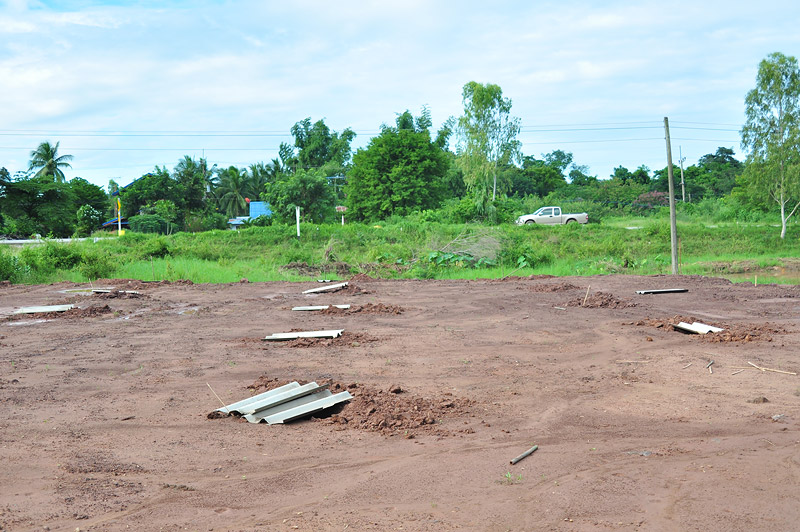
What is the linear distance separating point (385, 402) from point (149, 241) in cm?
2179

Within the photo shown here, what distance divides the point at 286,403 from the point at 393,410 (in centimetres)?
108

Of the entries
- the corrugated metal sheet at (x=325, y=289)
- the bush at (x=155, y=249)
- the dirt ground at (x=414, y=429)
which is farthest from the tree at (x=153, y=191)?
the dirt ground at (x=414, y=429)

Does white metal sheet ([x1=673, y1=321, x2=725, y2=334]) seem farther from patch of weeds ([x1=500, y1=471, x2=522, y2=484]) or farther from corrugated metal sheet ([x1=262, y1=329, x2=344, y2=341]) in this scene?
patch of weeds ([x1=500, y1=471, x2=522, y2=484])

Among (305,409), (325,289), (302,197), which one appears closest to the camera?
(305,409)

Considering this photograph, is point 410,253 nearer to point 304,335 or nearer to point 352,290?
point 352,290

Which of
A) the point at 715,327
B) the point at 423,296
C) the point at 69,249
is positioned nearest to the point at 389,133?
the point at 69,249

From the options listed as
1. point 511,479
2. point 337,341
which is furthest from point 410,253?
point 511,479

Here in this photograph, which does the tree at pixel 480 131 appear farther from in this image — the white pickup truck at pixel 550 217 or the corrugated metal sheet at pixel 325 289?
the corrugated metal sheet at pixel 325 289

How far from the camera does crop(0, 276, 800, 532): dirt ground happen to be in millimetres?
4426

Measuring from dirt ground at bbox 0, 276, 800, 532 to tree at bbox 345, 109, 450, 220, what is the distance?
30.7m

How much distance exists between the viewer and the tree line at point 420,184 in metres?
31.7

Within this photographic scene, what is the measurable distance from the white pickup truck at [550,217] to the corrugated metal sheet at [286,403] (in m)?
31.8

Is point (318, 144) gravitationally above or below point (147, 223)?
above

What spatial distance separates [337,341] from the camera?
34.6ft
